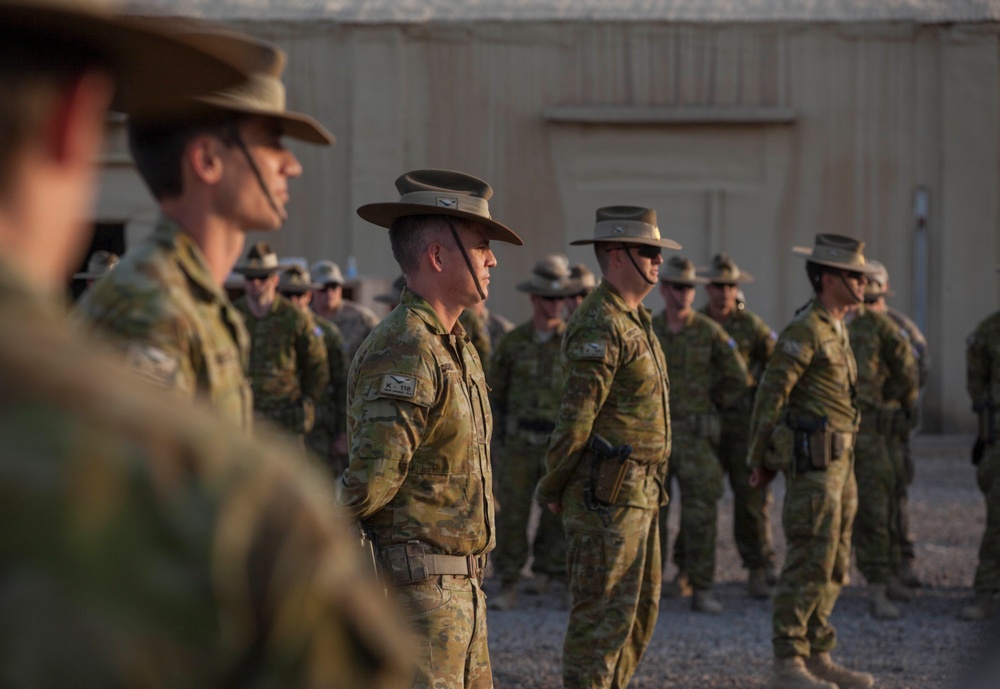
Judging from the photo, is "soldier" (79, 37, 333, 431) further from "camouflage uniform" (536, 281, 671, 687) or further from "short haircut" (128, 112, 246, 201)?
"camouflage uniform" (536, 281, 671, 687)

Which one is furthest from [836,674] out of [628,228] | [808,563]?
[628,228]

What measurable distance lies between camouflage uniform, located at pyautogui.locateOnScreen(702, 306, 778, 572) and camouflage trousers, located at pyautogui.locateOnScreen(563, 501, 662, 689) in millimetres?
3701

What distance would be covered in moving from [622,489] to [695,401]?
406cm

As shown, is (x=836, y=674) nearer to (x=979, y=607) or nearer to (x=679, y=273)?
(x=979, y=607)

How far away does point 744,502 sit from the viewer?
33.3 feet

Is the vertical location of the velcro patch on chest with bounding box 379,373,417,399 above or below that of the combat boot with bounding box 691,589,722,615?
above

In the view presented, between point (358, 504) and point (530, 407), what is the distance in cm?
606

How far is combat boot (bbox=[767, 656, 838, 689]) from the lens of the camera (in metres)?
7.13

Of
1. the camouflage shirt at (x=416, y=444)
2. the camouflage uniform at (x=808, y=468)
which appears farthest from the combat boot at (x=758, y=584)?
the camouflage shirt at (x=416, y=444)

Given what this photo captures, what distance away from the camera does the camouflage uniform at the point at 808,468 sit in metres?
7.25

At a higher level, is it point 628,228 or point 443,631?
point 628,228

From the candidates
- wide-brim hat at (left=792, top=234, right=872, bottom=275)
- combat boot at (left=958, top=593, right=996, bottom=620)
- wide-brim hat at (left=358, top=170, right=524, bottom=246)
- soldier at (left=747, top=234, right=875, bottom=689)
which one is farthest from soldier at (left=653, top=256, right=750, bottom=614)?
wide-brim hat at (left=358, top=170, right=524, bottom=246)

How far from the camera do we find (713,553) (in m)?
9.46

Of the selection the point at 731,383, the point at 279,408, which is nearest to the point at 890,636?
the point at 731,383
